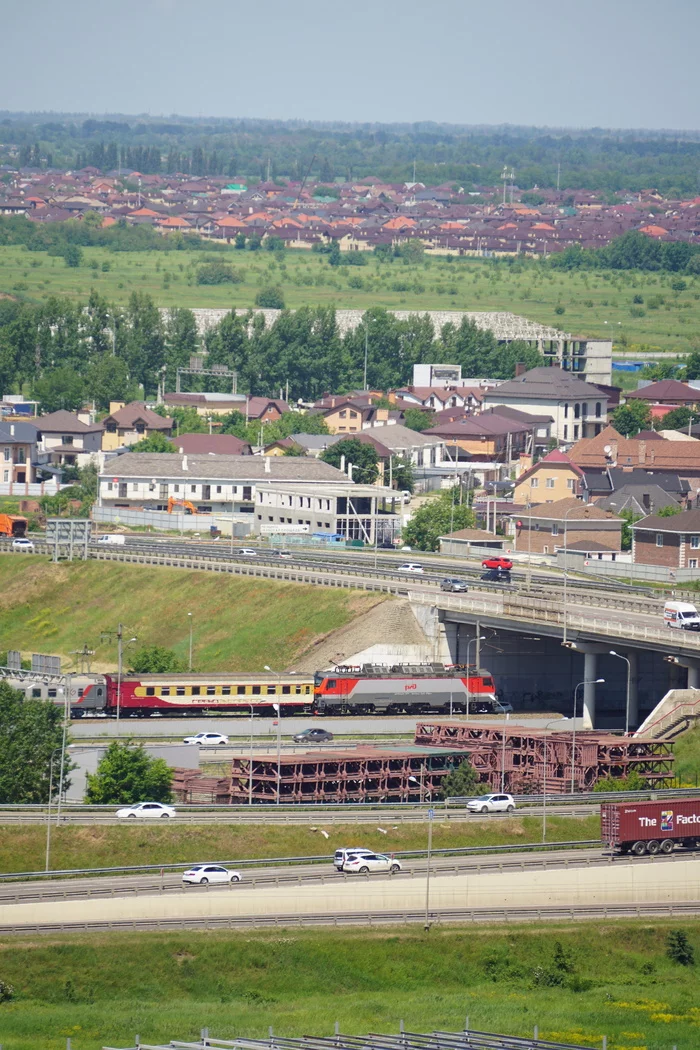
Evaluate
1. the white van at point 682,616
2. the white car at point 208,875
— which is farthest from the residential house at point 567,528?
the white car at point 208,875

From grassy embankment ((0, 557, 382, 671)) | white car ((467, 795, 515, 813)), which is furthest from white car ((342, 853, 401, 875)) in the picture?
grassy embankment ((0, 557, 382, 671))

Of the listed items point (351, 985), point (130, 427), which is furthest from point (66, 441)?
point (351, 985)

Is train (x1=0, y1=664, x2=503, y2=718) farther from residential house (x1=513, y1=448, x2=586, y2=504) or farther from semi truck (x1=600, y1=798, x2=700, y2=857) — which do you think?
residential house (x1=513, y1=448, x2=586, y2=504)

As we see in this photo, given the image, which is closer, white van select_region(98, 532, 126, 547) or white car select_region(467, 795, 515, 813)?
white car select_region(467, 795, 515, 813)

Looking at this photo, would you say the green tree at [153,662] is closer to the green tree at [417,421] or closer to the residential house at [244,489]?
the residential house at [244,489]

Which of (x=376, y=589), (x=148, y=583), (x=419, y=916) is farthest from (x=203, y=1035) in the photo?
(x=148, y=583)

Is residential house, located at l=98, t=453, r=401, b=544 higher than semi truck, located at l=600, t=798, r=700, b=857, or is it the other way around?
semi truck, located at l=600, t=798, r=700, b=857

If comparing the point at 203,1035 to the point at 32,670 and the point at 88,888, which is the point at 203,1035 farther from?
the point at 32,670
